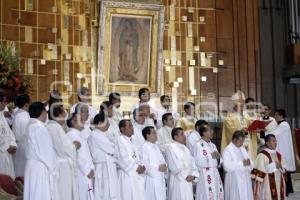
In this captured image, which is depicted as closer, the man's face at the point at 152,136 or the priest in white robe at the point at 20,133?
the priest in white robe at the point at 20,133

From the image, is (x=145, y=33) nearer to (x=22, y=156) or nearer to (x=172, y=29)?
(x=172, y=29)

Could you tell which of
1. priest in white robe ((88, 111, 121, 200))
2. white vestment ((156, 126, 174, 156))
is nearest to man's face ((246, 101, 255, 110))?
white vestment ((156, 126, 174, 156))

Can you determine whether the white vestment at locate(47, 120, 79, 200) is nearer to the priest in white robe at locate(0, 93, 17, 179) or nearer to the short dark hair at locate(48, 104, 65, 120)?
the short dark hair at locate(48, 104, 65, 120)

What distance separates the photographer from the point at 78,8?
14758mm

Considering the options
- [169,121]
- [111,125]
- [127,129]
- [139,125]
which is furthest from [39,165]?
[169,121]

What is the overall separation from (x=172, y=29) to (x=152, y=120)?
3.88m

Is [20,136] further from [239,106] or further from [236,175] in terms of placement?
[239,106]

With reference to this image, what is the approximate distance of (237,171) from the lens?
11586mm

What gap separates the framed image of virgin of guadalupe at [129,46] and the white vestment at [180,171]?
387 cm

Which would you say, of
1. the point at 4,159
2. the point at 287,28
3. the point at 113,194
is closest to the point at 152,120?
the point at 113,194

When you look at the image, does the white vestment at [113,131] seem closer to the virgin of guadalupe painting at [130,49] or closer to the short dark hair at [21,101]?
the short dark hair at [21,101]

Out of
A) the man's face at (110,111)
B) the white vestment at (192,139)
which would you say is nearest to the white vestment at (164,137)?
the white vestment at (192,139)

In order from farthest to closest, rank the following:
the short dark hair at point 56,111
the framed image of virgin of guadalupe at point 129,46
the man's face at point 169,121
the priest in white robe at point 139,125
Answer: the framed image of virgin of guadalupe at point 129,46 < the man's face at point 169,121 < the priest in white robe at point 139,125 < the short dark hair at point 56,111

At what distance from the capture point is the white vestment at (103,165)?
405 inches
